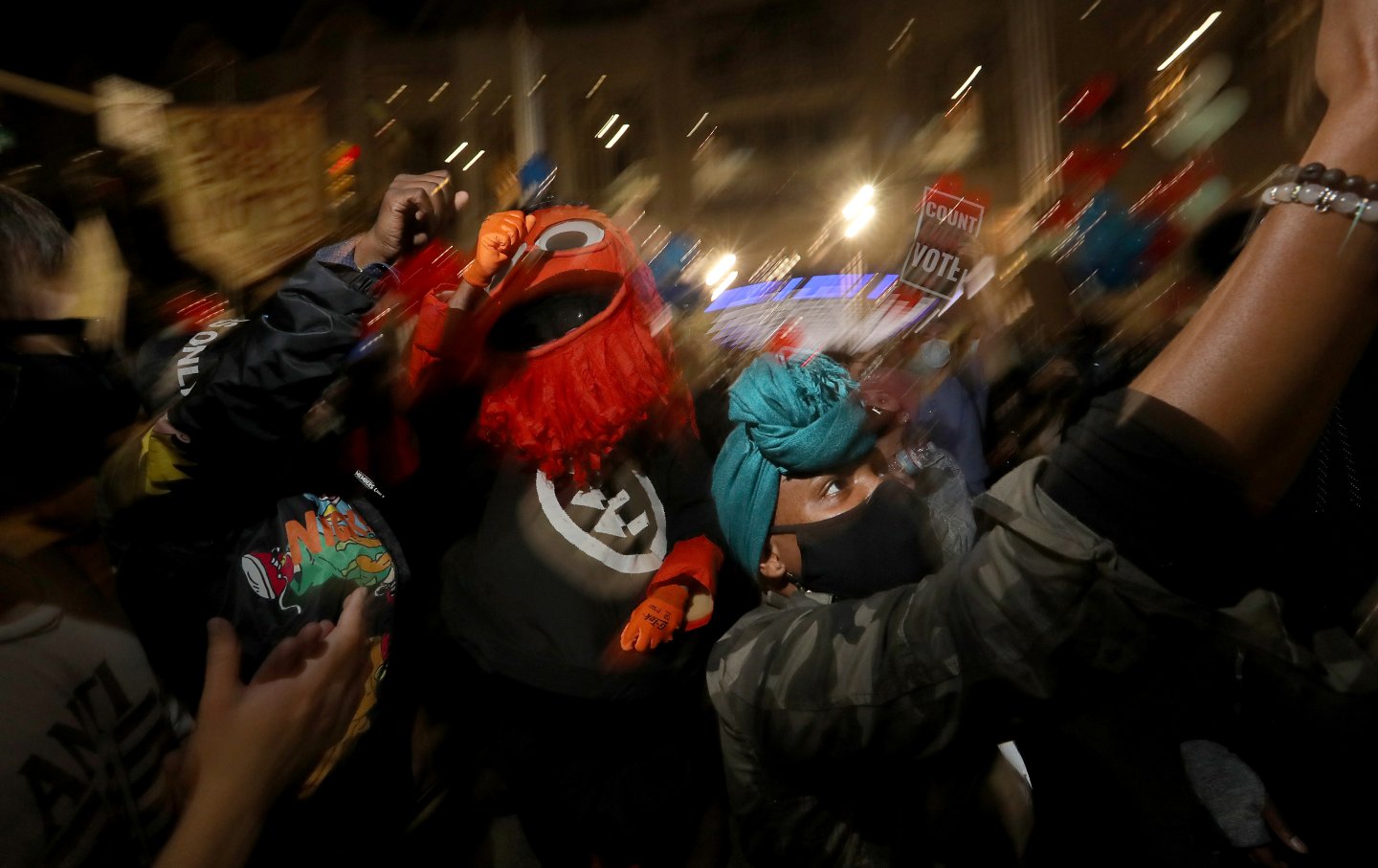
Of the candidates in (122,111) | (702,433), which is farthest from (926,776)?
(122,111)

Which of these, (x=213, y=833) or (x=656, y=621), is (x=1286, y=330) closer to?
(x=213, y=833)

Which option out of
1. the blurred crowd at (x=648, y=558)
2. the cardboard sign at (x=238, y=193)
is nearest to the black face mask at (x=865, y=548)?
the blurred crowd at (x=648, y=558)

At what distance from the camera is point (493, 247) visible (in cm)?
184

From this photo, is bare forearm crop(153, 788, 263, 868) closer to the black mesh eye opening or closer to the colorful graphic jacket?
the colorful graphic jacket

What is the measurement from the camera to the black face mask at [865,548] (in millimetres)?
1408

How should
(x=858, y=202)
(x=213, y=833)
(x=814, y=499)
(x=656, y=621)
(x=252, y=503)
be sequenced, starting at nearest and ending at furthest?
(x=213, y=833), (x=814, y=499), (x=252, y=503), (x=656, y=621), (x=858, y=202)

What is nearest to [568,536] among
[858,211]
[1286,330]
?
[1286,330]

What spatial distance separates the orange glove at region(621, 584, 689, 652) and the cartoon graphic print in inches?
26.9

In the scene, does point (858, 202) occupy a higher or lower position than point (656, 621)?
lower

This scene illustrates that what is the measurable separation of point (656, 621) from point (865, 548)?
0.67 meters

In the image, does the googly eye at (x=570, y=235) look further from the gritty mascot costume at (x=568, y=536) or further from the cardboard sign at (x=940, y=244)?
the cardboard sign at (x=940, y=244)

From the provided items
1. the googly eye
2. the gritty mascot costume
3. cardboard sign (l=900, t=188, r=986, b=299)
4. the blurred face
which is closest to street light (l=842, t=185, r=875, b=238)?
cardboard sign (l=900, t=188, r=986, b=299)

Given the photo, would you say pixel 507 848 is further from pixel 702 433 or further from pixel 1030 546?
pixel 1030 546

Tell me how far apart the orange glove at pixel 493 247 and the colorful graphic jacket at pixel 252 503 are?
11.9 inches
